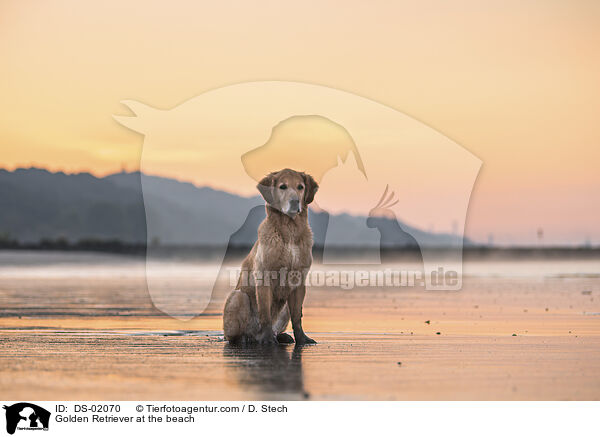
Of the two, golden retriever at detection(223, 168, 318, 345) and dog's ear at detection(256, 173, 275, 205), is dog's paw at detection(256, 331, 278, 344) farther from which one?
dog's ear at detection(256, 173, 275, 205)

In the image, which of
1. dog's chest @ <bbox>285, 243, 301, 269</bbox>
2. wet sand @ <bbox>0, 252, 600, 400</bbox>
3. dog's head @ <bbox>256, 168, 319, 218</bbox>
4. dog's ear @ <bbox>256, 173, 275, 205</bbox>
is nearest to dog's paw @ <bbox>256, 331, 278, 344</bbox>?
wet sand @ <bbox>0, 252, 600, 400</bbox>

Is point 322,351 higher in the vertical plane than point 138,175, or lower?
lower

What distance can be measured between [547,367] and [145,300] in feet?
33.1

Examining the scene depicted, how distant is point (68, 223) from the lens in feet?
584

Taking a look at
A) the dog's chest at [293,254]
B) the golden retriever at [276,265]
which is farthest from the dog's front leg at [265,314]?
the dog's chest at [293,254]

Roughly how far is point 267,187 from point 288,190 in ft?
0.85

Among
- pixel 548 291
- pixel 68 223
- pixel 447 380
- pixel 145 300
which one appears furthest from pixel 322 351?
pixel 68 223

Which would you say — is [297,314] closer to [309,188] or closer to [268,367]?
[309,188]

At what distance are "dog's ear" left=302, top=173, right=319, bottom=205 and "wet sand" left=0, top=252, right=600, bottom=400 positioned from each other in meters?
1.58

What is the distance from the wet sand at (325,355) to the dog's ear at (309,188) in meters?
1.58

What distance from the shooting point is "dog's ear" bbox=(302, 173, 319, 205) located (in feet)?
32.2

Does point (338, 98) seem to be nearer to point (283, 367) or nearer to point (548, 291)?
point (283, 367)

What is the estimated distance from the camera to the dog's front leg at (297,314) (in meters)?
9.70

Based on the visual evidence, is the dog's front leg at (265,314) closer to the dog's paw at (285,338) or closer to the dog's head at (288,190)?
the dog's paw at (285,338)
